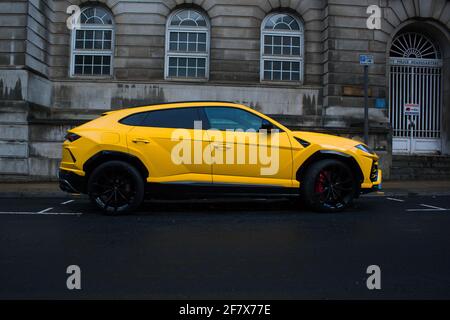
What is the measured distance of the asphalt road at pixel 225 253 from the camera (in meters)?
3.22

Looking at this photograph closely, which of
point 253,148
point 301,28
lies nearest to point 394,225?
point 253,148

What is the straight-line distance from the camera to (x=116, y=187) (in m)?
6.62

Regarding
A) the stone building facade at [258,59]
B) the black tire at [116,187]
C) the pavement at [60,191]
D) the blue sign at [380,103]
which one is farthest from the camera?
the stone building facade at [258,59]

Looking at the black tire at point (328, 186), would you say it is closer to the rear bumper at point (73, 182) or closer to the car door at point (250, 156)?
the car door at point (250, 156)

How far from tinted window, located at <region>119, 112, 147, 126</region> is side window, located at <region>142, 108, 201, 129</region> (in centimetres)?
7

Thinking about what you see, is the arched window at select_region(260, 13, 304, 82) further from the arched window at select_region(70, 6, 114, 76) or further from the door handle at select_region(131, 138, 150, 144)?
the door handle at select_region(131, 138, 150, 144)

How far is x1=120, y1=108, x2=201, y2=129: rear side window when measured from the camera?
677cm

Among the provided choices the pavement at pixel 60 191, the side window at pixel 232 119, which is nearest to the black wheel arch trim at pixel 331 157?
the side window at pixel 232 119

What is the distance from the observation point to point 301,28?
52.9ft

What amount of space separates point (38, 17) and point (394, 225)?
13245 mm

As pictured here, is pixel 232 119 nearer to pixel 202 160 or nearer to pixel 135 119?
pixel 202 160

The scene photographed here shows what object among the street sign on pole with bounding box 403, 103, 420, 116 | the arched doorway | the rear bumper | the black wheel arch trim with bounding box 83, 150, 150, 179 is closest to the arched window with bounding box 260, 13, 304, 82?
the arched doorway
